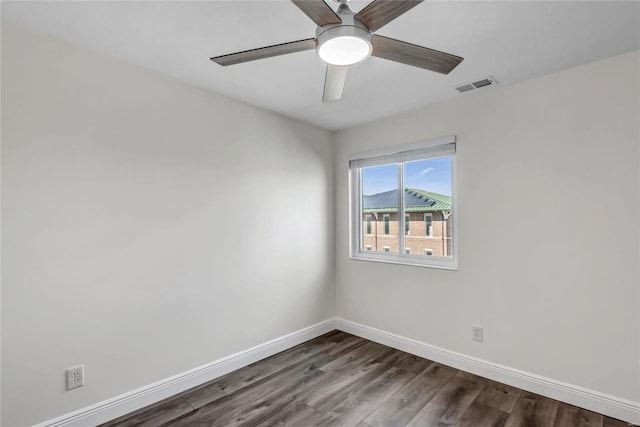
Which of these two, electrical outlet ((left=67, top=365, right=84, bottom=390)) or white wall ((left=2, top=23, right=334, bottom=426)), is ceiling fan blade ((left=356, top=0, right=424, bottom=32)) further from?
electrical outlet ((left=67, top=365, right=84, bottom=390))

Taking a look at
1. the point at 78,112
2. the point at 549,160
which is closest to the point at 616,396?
the point at 549,160

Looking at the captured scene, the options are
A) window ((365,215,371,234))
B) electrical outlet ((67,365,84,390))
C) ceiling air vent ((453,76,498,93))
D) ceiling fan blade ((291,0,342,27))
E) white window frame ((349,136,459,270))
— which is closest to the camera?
ceiling fan blade ((291,0,342,27))

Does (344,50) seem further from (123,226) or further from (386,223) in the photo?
(386,223)

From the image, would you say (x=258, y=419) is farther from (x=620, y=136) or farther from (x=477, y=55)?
(x=620, y=136)

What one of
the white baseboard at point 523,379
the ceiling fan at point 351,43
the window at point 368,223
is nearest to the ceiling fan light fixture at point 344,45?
the ceiling fan at point 351,43

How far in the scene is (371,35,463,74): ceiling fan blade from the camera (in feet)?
4.71

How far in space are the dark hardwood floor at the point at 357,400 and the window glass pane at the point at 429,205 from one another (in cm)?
109

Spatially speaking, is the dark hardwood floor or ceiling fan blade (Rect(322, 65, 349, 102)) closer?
ceiling fan blade (Rect(322, 65, 349, 102))

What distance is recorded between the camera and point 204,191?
2557 mm

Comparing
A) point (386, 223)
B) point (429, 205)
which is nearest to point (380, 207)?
point (386, 223)

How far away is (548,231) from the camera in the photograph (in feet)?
7.59

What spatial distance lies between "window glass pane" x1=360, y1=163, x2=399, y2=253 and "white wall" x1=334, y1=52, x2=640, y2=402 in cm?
46

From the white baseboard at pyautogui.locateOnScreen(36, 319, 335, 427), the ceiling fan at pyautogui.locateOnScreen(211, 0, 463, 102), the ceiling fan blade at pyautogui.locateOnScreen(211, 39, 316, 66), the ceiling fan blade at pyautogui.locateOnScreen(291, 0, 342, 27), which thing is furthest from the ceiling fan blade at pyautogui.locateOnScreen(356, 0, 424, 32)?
the white baseboard at pyautogui.locateOnScreen(36, 319, 335, 427)

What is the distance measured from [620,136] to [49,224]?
11.8ft
